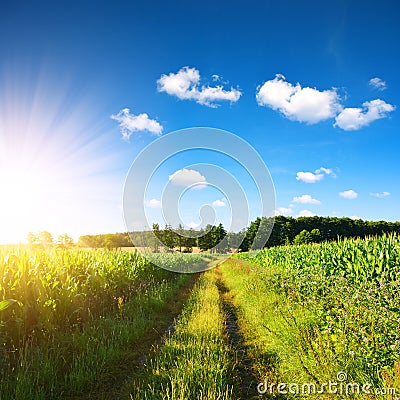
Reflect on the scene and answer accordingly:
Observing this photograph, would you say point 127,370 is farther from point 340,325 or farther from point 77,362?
point 340,325

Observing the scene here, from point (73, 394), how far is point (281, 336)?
4.15m

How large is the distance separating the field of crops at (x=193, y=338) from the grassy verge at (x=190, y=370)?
2cm

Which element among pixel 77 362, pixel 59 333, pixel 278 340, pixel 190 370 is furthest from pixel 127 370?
pixel 278 340

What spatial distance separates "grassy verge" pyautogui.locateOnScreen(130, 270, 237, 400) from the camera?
431 centimetres

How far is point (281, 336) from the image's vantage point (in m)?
6.29

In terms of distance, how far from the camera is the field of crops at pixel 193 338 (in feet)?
14.4

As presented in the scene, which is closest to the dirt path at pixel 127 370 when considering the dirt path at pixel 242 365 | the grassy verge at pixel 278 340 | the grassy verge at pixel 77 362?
the grassy verge at pixel 77 362

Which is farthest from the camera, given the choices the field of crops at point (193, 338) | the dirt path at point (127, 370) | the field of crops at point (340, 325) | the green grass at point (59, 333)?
the dirt path at point (127, 370)

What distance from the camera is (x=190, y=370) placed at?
4.82m

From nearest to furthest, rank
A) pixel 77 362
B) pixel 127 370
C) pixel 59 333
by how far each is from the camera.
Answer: pixel 77 362 → pixel 127 370 → pixel 59 333

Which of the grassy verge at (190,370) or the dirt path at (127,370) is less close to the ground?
the grassy verge at (190,370)

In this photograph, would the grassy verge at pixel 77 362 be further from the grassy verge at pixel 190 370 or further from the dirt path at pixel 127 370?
the grassy verge at pixel 190 370

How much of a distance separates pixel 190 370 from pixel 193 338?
1.81 m

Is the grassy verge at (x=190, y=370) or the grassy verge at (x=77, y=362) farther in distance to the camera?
the grassy verge at (x=77, y=362)
